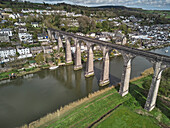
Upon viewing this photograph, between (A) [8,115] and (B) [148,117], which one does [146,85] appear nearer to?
(B) [148,117]

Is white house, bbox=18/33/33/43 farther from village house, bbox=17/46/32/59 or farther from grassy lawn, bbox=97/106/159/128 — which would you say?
grassy lawn, bbox=97/106/159/128

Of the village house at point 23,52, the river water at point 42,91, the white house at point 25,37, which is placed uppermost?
the white house at point 25,37

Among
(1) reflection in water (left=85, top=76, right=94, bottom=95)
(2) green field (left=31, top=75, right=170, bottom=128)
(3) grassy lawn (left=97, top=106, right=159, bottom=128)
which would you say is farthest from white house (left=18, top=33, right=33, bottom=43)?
(3) grassy lawn (left=97, top=106, right=159, bottom=128)

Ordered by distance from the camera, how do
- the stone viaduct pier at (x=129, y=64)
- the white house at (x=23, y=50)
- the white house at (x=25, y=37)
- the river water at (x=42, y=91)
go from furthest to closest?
the white house at (x=25, y=37), the white house at (x=23, y=50), the river water at (x=42, y=91), the stone viaduct pier at (x=129, y=64)

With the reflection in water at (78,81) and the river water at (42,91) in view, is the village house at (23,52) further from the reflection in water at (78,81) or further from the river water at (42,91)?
the reflection in water at (78,81)

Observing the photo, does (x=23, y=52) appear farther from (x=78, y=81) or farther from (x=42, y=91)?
(x=78, y=81)

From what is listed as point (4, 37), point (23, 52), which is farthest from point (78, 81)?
point (4, 37)

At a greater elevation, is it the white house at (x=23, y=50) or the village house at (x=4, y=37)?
the village house at (x=4, y=37)

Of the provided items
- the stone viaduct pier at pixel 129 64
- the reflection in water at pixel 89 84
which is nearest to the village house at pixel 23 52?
the stone viaduct pier at pixel 129 64
